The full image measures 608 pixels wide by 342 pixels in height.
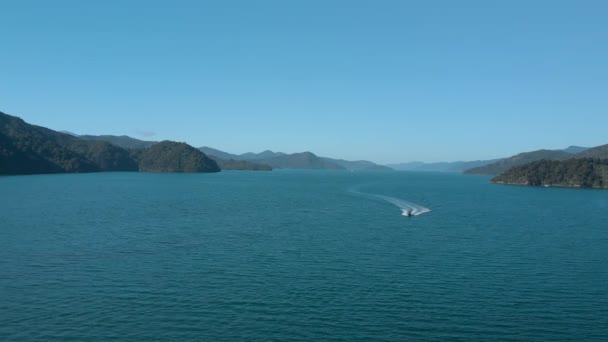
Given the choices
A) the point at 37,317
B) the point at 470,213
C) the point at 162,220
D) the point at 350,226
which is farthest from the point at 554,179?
the point at 37,317

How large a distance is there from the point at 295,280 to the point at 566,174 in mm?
160150

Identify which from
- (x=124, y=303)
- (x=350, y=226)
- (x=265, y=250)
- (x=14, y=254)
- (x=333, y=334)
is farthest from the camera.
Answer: (x=350, y=226)

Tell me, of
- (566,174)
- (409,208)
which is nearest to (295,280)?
(409,208)

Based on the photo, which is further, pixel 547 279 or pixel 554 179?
pixel 554 179

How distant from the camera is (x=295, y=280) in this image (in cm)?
3183

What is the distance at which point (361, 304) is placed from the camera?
27.2 m

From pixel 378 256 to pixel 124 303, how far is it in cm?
2040

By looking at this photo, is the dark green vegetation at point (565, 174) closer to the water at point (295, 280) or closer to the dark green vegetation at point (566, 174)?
the dark green vegetation at point (566, 174)

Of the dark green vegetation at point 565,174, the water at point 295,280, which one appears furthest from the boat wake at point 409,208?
the dark green vegetation at point 565,174

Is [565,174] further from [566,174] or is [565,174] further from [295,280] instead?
[295,280]

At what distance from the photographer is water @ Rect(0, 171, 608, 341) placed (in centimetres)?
2389

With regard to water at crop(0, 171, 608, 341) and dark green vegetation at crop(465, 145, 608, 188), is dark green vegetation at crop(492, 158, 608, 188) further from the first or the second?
water at crop(0, 171, 608, 341)

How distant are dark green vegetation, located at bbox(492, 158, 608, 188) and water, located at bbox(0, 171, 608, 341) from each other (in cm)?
11577

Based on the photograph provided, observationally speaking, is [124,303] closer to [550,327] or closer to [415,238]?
[550,327]
